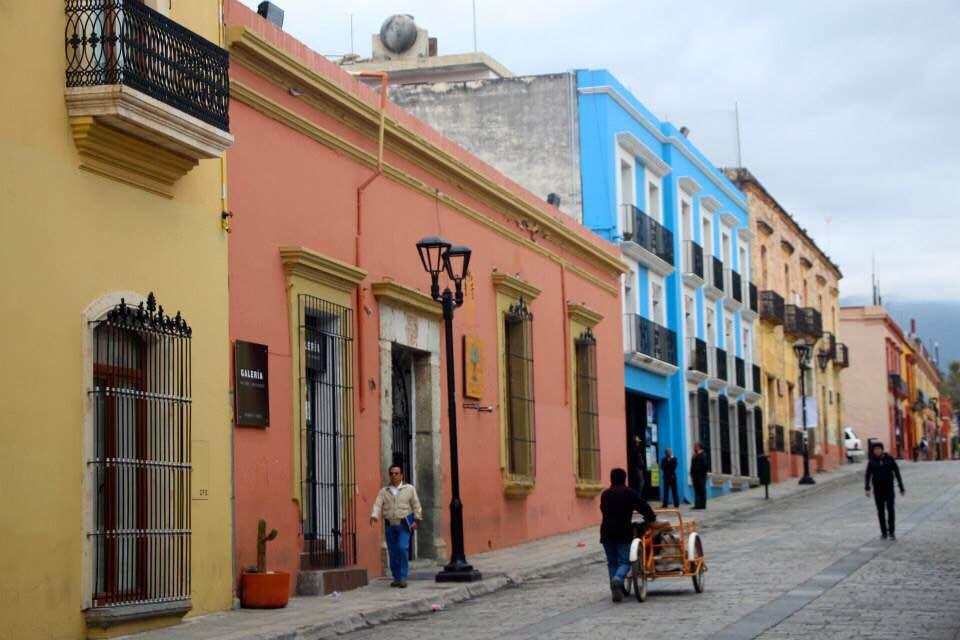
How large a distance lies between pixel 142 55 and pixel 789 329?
1596 inches

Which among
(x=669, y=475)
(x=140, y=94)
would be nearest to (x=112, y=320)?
(x=140, y=94)

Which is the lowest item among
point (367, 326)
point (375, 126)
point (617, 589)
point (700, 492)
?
point (617, 589)

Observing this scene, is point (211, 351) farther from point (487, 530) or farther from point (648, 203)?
point (648, 203)

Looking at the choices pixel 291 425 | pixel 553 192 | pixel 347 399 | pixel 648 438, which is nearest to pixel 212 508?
pixel 291 425

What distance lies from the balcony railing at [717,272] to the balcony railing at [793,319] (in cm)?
960

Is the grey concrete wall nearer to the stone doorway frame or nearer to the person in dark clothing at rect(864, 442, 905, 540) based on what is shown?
the person in dark clothing at rect(864, 442, 905, 540)

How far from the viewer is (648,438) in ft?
115

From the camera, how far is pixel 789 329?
2010 inches

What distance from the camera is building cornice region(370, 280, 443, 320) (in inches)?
712

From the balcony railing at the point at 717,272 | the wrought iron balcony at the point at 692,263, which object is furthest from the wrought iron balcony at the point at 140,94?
the balcony railing at the point at 717,272

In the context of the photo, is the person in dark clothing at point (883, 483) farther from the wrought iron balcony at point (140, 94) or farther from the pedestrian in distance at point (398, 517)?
the wrought iron balcony at point (140, 94)

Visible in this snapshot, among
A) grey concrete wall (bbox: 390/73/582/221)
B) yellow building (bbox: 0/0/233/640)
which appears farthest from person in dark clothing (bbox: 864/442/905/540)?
yellow building (bbox: 0/0/233/640)

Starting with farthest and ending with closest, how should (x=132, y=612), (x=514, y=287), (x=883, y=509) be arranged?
(x=514, y=287) < (x=883, y=509) < (x=132, y=612)

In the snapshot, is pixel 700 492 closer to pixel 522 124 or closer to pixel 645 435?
pixel 645 435
